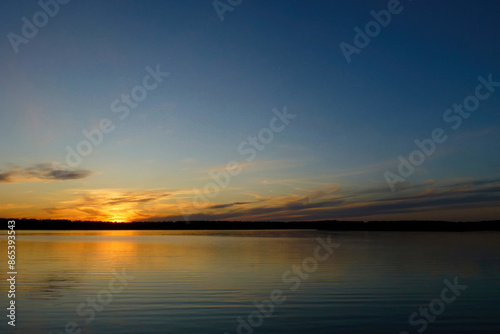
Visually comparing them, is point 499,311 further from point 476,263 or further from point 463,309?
point 476,263

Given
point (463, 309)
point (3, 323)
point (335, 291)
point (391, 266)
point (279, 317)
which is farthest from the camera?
point (391, 266)

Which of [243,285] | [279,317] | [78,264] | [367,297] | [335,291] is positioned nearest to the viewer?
[279,317]

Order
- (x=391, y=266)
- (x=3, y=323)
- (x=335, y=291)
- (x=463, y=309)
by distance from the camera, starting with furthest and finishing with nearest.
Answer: (x=391, y=266), (x=335, y=291), (x=463, y=309), (x=3, y=323)

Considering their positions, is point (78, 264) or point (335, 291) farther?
point (78, 264)

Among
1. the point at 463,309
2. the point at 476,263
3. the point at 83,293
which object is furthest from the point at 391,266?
the point at 83,293

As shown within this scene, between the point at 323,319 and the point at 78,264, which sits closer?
the point at 323,319

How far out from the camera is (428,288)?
1085 inches

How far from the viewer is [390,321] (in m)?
19.2

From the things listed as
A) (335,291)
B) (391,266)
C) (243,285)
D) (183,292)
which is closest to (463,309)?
(335,291)

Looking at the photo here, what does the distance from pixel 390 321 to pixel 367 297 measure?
5.32 m

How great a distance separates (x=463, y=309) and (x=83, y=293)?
19716 millimetres

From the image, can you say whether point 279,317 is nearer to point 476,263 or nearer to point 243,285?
point 243,285

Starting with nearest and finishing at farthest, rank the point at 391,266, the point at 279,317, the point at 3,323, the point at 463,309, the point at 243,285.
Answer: the point at 3,323 → the point at 279,317 → the point at 463,309 → the point at 243,285 → the point at 391,266

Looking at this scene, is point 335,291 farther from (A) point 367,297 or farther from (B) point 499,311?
(B) point 499,311
